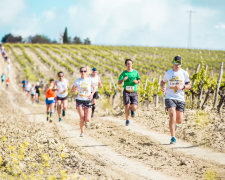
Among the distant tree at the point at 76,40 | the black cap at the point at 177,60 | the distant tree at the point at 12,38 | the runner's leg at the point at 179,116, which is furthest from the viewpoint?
the distant tree at the point at 76,40

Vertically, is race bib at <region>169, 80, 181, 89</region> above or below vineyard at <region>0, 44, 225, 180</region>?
above

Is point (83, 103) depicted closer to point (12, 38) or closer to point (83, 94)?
point (83, 94)

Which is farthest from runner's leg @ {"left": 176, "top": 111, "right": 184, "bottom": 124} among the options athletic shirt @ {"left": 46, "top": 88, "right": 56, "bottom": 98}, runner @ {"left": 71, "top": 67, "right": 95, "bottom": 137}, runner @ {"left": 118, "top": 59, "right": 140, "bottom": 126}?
athletic shirt @ {"left": 46, "top": 88, "right": 56, "bottom": 98}

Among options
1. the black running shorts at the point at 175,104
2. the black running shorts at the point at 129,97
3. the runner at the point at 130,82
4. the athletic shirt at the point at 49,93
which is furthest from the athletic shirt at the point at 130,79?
the athletic shirt at the point at 49,93

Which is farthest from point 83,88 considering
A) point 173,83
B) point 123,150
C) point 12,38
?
point 12,38

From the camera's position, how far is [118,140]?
7020mm

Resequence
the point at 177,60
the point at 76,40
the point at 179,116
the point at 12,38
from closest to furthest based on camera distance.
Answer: the point at 177,60
the point at 179,116
the point at 12,38
the point at 76,40

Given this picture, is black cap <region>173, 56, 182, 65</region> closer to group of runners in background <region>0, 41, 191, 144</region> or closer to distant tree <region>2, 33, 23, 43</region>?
group of runners in background <region>0, 41, 191, 144</region>

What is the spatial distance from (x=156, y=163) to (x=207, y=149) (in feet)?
5.42

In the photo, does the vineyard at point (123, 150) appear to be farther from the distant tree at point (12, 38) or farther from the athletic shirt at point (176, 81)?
the distant tree at point (12, 38)

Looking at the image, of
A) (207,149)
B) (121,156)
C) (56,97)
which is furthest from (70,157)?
(56,97)

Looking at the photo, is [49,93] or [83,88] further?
[49,93]

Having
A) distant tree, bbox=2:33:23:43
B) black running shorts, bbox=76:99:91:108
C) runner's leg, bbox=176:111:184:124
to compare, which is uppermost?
distant tree, bbox=2:33:23:43

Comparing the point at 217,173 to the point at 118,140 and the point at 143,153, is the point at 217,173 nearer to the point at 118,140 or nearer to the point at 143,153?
the point at 143,153
